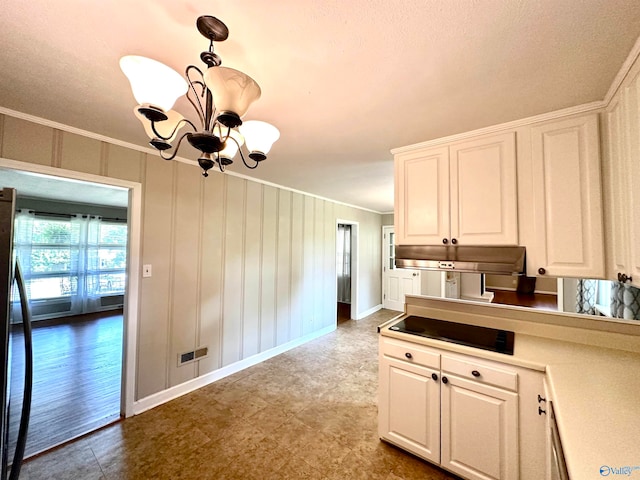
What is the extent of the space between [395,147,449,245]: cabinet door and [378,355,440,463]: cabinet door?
3.19 feet

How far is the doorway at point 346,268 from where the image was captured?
17.3ft

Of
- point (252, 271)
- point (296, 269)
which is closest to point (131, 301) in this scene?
point (252, 271)

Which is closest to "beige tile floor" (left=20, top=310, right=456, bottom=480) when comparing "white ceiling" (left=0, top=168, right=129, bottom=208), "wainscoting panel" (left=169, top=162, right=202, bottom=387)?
"wainscoting panel" (left=169, top=162, right=202, bottom=387)

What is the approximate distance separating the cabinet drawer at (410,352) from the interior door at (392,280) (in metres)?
4.01

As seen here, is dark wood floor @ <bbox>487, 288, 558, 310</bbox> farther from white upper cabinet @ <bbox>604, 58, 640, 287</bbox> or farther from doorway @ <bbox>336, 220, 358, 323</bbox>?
doorway @ <bbox>336, 220, 358, 323</bbox>

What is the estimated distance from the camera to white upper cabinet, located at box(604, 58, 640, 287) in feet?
3.85

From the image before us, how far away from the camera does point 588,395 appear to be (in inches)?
41.1

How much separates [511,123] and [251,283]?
2975 mm

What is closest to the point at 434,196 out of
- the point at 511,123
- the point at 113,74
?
the point at 511,123

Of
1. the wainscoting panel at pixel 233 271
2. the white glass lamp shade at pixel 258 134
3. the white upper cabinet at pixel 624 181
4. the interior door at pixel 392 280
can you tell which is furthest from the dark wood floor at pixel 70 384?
the interior door at pixel 392 280

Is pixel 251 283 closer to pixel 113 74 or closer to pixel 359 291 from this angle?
pixel 113 74

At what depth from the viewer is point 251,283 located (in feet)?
10.7

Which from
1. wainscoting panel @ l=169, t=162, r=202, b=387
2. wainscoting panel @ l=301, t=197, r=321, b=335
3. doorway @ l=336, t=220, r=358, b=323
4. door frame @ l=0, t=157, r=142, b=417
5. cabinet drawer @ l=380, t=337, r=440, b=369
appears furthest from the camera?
doorway @ l=336, t=220, r=358, b=323

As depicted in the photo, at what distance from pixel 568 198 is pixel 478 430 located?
1.52 meters
